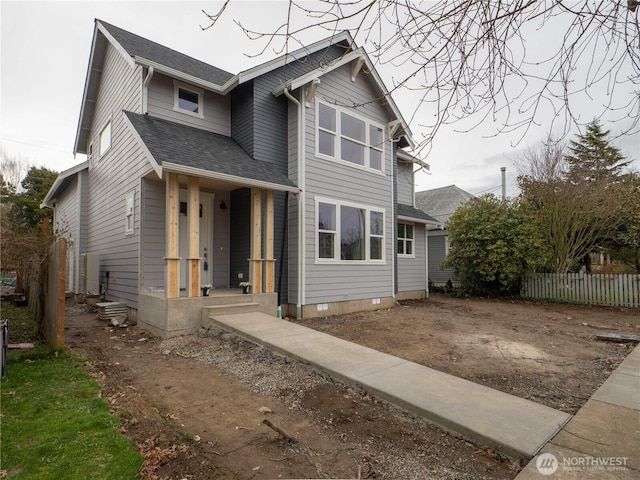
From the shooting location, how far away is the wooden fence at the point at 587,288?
38.5 feet

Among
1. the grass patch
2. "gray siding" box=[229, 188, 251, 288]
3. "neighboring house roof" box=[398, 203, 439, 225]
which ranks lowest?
the grass patch

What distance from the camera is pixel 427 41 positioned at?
2.86 metres

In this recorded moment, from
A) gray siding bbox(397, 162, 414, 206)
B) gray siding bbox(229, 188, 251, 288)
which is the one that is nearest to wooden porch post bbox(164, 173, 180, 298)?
gray siding bbox(229, 188, 251, 288)

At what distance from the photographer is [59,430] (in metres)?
3.11

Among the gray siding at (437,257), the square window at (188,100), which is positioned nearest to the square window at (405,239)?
the gray siding at (437,257)

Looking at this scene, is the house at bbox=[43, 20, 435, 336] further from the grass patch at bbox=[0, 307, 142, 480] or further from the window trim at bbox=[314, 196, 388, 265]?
the grass patch at bbox=[0, 307, 142, 480]

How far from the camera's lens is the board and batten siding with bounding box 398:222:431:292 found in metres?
13.7

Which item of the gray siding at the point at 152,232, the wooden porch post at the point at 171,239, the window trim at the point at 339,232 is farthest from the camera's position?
the window trim at the point at 339,232

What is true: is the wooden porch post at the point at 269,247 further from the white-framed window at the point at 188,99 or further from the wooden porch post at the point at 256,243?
the white-framed window at the point at 188,99

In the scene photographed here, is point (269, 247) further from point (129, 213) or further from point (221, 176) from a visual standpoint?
point (129, 213)

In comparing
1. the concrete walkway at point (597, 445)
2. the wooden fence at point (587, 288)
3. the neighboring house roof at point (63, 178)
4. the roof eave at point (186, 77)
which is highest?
the roof eave at point (186, 77)

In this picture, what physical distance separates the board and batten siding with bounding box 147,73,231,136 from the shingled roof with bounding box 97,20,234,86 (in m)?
0.41

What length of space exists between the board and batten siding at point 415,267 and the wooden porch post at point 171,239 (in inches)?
348

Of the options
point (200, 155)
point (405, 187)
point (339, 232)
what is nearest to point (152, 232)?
point (200, 155)
